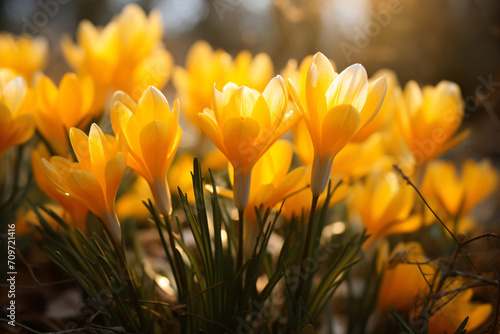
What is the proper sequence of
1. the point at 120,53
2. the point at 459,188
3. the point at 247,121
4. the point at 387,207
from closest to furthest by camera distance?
the point at 247,121
the point at 387,207
the point at 459,188
the point at 120,53

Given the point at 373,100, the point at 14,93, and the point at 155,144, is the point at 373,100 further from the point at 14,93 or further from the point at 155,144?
the point at 14,93

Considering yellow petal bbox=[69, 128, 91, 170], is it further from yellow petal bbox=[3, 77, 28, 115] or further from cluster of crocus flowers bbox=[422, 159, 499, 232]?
cluster of crocus flowers bbox=[422, 159, 499, 232]

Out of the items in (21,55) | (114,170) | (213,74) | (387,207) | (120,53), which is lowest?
(387,207)

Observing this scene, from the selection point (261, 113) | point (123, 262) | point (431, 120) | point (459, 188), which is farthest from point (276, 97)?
point (459, 188)

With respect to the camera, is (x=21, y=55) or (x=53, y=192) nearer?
(x=53, y=192)

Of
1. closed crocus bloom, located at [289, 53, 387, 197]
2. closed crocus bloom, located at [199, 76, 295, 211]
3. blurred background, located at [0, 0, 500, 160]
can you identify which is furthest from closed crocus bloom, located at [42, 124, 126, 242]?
blurred background, located at [0, 0, 500, 160]

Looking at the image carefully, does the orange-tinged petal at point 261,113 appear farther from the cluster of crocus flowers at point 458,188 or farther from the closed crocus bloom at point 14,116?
the cluster of crocus flowers at point 458,188
